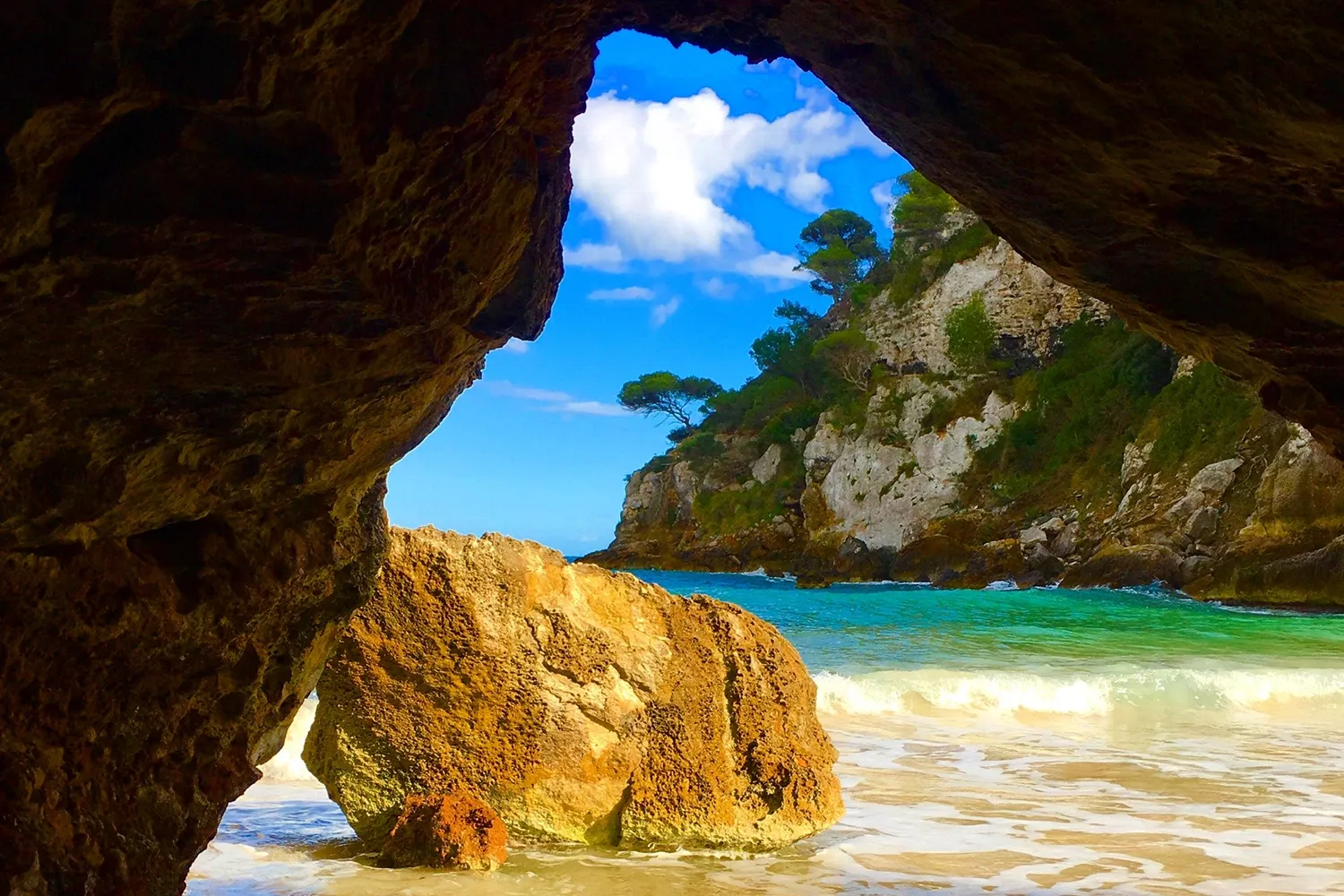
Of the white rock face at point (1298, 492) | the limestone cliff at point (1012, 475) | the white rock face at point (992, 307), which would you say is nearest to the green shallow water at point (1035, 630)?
the limestone cliff at point (1012, 475)

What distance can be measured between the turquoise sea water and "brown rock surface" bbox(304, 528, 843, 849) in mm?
202

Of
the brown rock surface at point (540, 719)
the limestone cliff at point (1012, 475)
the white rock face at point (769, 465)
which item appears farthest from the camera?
the white rock face at point (769, 465)

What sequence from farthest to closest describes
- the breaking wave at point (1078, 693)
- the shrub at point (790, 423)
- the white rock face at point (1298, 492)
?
the shrub at point (790, 423), the white rock face at point (1298, 492), the breaking wave at point (1078, 693)

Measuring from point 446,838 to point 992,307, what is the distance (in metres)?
38.4

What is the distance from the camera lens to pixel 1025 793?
6.79 metres

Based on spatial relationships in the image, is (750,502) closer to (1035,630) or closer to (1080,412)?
(1080,412)

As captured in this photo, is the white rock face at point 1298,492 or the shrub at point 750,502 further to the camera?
the shrub at point 750,502

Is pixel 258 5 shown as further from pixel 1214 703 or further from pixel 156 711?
pixel 1214 703

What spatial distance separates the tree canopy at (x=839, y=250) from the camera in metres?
55.4

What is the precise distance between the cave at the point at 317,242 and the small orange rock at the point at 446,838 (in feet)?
5.61

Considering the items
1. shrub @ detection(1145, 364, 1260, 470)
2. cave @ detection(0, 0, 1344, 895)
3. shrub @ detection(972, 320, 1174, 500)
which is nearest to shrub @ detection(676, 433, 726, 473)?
shrub @ detection(972, 320, 1174, 500)

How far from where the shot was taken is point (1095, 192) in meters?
2.37

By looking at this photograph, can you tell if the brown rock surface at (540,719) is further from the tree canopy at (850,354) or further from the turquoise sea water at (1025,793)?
the tree canopy at (850,354)

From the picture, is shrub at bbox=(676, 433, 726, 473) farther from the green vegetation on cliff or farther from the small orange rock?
the small orange rock
